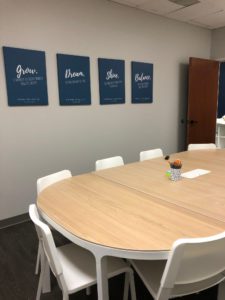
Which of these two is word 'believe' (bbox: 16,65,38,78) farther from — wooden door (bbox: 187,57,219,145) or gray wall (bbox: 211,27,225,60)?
gray wall (bbox: 211,27,225,60)

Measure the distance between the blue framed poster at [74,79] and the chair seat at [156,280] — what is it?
2.34 metres

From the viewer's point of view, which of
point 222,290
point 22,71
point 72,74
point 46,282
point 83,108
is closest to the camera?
point 222,290

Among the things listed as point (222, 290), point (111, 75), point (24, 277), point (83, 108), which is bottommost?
point (24, 277)

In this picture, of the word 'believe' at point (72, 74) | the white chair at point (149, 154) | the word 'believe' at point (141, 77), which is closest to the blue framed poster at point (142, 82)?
the word 'believe' at point (141, 77)

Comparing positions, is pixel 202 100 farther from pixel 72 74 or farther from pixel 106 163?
pixel 106 163

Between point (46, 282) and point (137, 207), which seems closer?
point (137, 207)

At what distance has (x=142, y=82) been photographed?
400 cm

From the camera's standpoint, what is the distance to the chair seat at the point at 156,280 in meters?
1.23

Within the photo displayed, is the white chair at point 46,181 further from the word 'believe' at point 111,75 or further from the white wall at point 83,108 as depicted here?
the word 'believe' at point 111,75

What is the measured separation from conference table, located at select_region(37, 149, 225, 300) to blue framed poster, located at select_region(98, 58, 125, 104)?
162 centimetres

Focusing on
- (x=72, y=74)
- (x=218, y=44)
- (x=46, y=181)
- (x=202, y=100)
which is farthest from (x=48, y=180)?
(x=218, y=44)

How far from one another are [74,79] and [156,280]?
2.65 metres

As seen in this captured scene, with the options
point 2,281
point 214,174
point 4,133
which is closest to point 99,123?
point 4,133

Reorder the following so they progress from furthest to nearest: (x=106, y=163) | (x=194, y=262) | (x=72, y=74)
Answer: (x=72, y=74) → (x=106, y=163) → (x=194, y=262)
